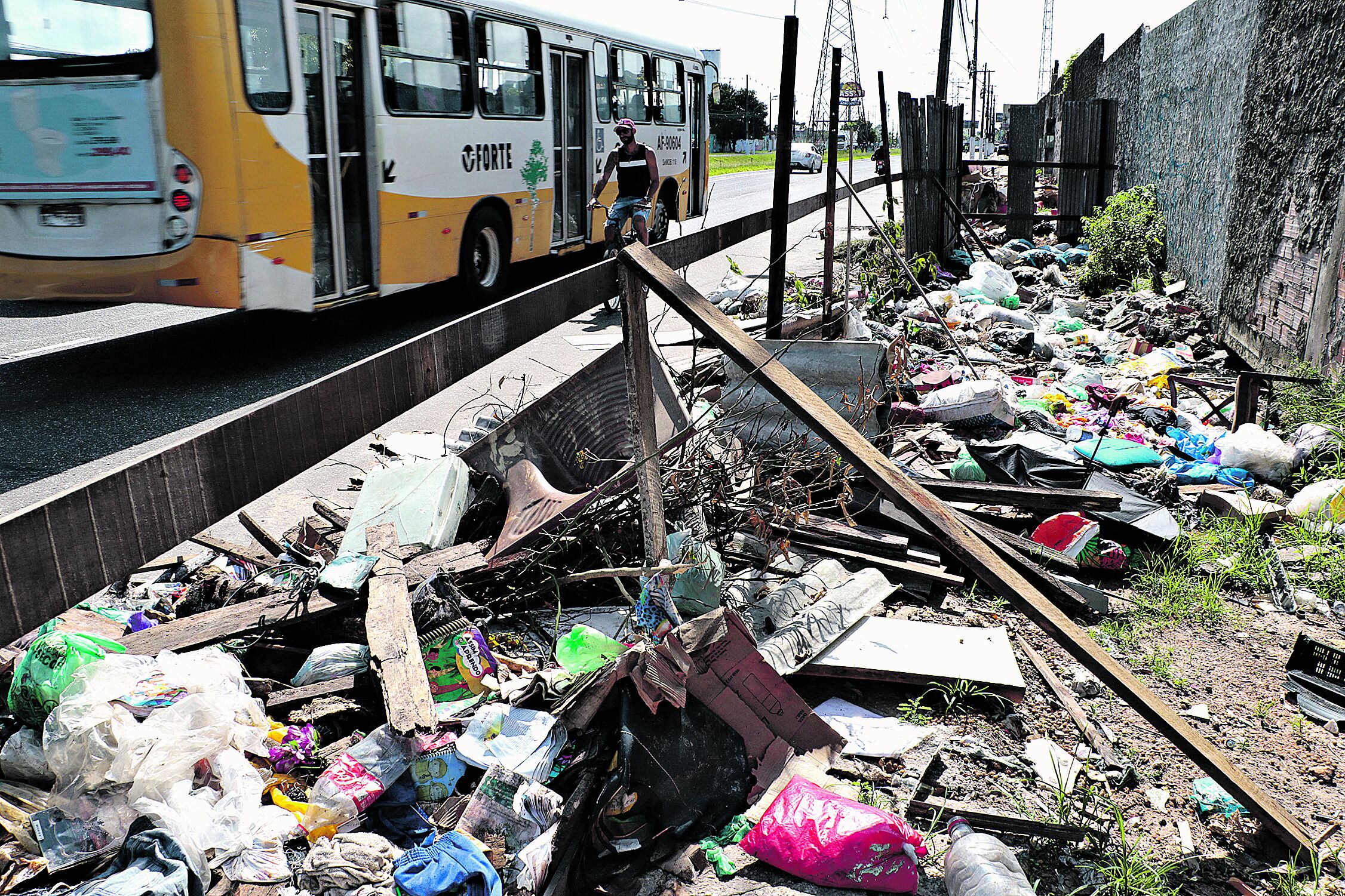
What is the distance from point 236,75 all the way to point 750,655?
229 inches

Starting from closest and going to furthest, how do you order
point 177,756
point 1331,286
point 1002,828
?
point 177,756 < point 1002,828 < point 1331,286

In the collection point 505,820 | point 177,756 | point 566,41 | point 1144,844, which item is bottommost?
point 1144,844

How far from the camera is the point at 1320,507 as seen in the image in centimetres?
483

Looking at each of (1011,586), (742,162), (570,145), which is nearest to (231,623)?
(1011,586)

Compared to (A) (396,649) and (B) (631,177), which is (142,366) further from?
(A) (396,649)

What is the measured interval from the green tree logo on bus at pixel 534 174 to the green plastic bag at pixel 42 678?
352 inches

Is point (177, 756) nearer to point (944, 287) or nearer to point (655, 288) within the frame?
point (655, 288)

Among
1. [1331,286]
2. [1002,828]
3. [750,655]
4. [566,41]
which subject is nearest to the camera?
[1002,828]

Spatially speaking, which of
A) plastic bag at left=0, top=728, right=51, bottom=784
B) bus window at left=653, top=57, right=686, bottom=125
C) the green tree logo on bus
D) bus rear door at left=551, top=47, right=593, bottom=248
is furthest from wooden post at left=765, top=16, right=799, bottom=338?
bus window at left=653, top=57, right=686, bottom=125

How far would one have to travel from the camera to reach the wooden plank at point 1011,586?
2.32 meters

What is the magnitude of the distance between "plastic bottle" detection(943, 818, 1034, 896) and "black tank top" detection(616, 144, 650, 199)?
28.9 feet

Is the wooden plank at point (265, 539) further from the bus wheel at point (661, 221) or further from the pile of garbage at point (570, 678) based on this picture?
the bus wheel at point (661, 221)

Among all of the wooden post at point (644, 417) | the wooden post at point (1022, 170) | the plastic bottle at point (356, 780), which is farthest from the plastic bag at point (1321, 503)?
the wooden post at point (1022, 170)

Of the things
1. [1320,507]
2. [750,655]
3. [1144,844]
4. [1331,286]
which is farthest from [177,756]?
[1331,286]
